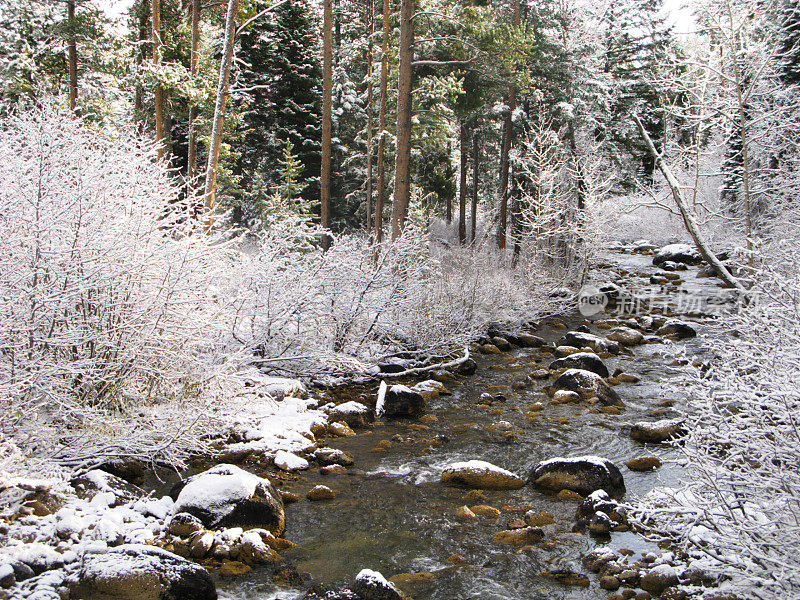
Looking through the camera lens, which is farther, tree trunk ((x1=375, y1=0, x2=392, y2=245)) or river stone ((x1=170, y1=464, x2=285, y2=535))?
tree trunk ((x1=375, y1=0, x2=392, y2=245))

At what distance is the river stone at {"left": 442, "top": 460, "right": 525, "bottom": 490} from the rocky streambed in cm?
2

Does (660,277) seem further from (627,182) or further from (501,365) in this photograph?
(501,365)

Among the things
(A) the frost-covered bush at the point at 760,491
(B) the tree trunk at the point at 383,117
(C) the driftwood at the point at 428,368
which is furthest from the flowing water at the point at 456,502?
(B) the tree trunk at the point at 383,117

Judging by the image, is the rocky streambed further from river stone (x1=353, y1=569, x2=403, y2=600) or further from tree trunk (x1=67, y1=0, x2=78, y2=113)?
tree trunk (x1=67, y1=0, x2=78, y2=113)

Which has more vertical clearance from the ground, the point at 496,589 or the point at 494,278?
the point at 494,278

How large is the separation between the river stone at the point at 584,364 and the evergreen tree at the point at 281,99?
52.4 ft

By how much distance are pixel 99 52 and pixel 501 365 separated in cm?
1688

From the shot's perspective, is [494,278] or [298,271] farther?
[494,278]

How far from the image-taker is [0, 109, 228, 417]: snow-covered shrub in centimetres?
460

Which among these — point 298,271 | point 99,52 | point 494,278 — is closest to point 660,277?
point 494,278

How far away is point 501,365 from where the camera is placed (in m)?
13.0

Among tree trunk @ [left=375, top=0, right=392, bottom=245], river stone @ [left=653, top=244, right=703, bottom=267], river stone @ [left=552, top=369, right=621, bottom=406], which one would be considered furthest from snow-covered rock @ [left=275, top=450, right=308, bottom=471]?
river stone @ [left=653, top=244, right=703, bottom=267]

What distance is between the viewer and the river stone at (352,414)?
28.0ft

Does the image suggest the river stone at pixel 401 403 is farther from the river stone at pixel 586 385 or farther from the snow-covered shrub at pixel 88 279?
the snow-covered shrub at pixel 88 279
